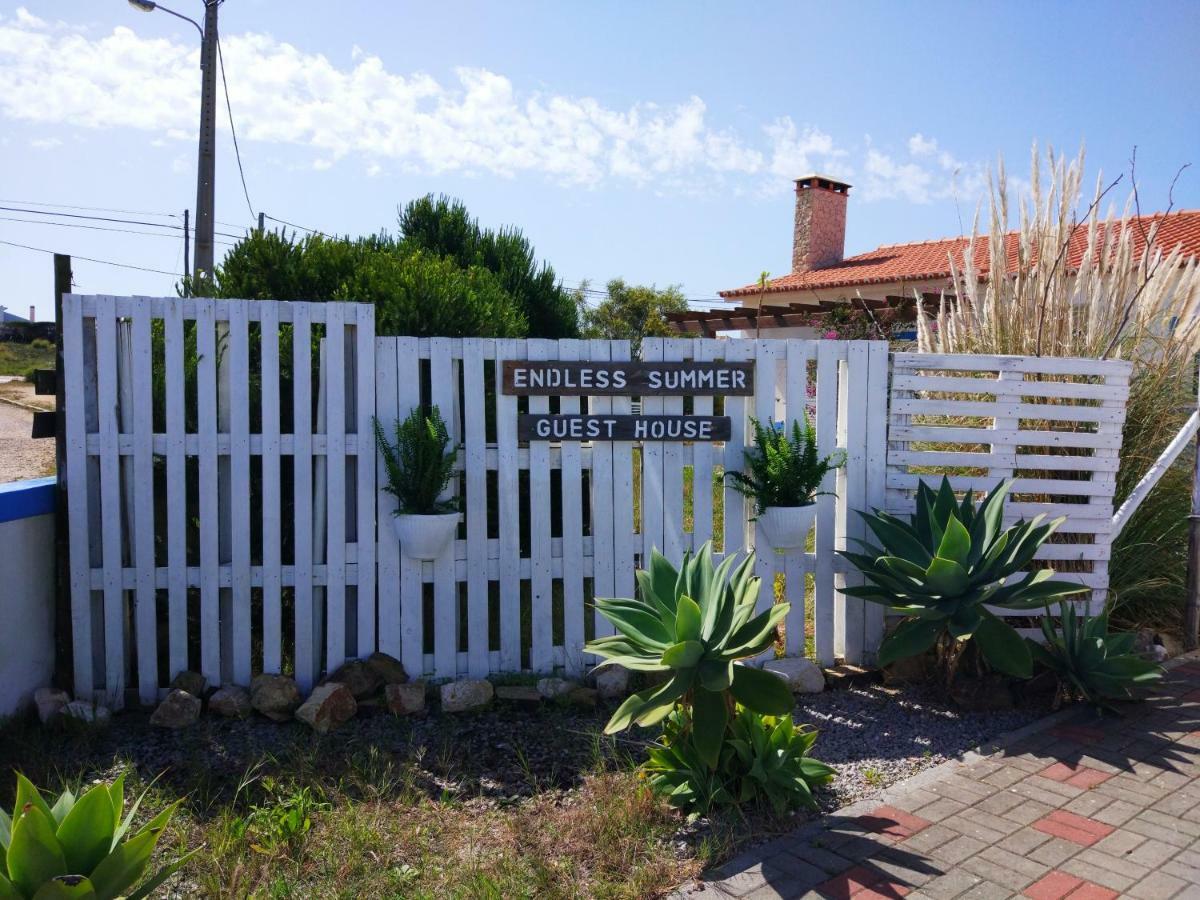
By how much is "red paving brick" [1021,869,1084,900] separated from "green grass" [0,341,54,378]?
33.0m

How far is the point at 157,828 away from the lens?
265 centimetres

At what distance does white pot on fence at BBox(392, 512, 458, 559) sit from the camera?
4.90 metres

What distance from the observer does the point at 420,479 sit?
4.93 m

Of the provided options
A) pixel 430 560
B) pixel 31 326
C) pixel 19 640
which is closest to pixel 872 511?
pixel 430 560

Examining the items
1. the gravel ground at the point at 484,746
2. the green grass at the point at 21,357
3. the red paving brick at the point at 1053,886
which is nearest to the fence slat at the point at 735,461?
the gravel ground at the point at 484,746

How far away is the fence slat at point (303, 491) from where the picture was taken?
501 cm

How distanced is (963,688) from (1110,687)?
704 millimetres

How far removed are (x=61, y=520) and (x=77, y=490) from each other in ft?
0.60

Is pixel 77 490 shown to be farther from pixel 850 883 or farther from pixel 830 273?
pixel 830 273

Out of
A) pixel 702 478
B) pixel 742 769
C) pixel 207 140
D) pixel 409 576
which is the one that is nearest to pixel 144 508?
pixel 409 576

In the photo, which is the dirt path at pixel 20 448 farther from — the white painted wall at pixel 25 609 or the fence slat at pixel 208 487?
the fence slat at pixel 208 487

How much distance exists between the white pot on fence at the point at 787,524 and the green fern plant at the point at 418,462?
1.72m

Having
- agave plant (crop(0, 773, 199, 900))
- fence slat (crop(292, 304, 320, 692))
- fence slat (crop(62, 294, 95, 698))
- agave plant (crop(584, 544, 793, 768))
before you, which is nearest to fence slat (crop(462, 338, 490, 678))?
fence slat (crop(292, 304, 320, 692))

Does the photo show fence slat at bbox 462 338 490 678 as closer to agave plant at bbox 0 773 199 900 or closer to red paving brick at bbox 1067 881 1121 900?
agave plant at bbox 0 773 199 900
